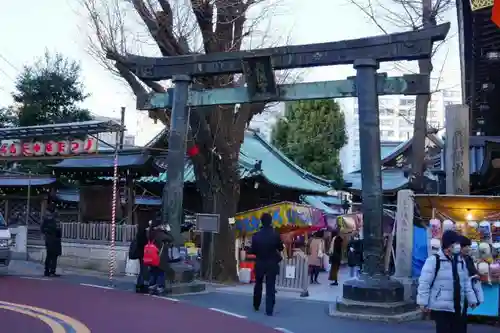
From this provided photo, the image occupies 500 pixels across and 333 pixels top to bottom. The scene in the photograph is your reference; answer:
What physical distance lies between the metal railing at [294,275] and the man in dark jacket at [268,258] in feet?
14.1

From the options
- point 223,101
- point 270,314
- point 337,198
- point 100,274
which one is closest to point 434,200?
point 270,314

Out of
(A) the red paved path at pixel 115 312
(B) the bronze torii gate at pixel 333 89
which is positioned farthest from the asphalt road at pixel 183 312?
(B) the bronze torii gate at pixel 333 89

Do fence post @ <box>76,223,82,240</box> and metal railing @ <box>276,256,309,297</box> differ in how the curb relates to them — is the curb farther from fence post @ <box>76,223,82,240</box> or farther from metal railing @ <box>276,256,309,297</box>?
fence post @ <box>76,223,82,240</box>

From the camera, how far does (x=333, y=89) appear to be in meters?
14.1

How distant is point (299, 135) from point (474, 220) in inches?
1075

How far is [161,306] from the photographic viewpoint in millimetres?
12383

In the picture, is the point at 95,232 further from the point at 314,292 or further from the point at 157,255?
the point at 314,292

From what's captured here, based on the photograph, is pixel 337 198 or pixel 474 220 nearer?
pixel 474 220

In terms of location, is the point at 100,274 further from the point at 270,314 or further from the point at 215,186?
the point at 270,314

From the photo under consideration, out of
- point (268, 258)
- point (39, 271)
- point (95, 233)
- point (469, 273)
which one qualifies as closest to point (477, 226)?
point (268, 258)

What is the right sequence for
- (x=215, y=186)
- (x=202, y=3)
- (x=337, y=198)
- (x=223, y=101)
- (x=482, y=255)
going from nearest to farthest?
1. (x=482, y=255)
2. (x=223, y=101)
3. (x=202, y=3)
4. (x=215, y=186)
5. (x=337, y=198)

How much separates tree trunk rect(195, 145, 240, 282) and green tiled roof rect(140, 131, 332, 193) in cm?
480

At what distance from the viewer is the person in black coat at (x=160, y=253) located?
14.1m

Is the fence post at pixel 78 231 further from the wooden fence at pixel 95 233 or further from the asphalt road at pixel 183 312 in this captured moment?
the asphalt road at pixel 183 312
